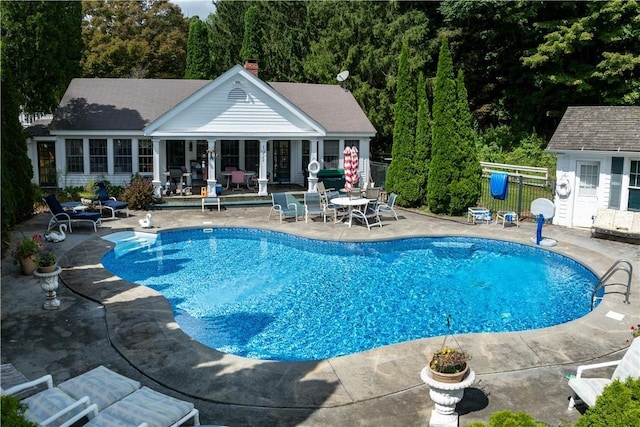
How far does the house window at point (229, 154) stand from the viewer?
27138mm

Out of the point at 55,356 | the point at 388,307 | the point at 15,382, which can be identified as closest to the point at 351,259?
the point at 388,307

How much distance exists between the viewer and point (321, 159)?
86.3ft

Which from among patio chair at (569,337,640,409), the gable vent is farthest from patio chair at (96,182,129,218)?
patio chair at (569,337,640,409)

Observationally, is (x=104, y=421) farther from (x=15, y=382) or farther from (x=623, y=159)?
(x=623, y=159)

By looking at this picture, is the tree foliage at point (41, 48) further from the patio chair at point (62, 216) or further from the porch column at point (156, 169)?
the patio chair at point (62, 216)

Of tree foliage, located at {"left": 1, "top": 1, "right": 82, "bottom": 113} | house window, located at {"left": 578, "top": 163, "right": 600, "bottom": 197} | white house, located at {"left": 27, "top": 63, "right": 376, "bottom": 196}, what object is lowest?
house window, located at {"left": 578, "top": 163, "right": 600, "bottom": 197}

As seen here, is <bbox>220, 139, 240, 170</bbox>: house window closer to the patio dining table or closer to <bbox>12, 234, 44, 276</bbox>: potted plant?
the patio dining table

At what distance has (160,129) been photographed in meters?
22.6

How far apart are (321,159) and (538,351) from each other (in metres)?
18.3

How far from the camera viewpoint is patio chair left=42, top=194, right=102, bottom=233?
17.2 metres

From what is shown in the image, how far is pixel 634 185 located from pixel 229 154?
58.0 feet

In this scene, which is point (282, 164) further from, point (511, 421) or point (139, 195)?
point (511, 421)

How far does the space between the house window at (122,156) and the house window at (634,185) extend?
19.2 m

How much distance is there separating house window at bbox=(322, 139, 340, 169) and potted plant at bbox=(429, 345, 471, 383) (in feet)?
66.1
